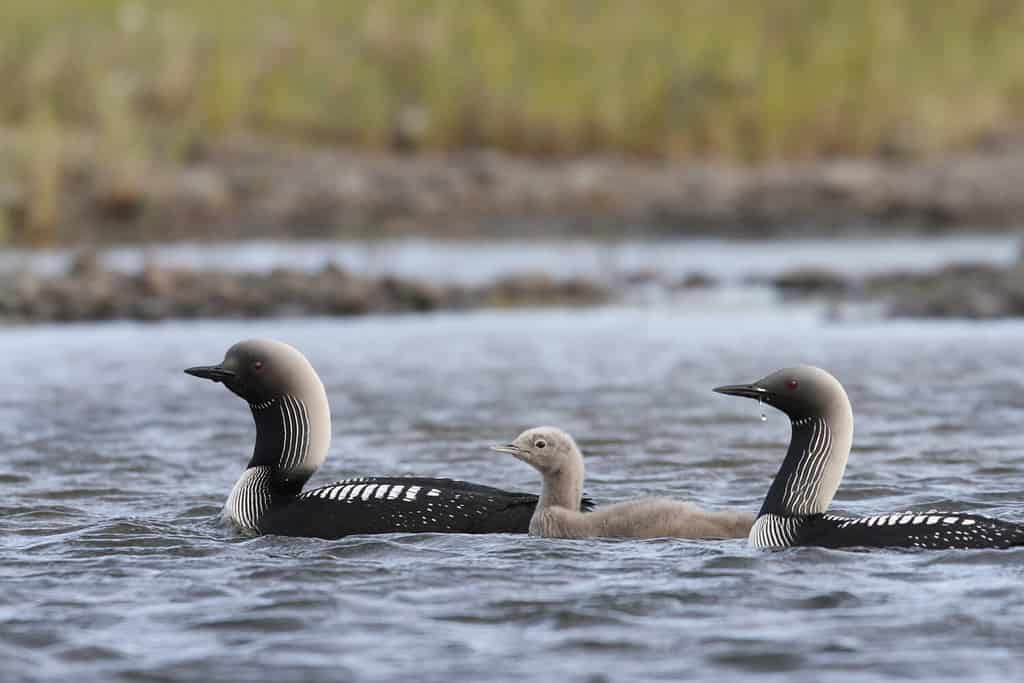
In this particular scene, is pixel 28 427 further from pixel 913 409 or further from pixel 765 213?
pixel 765 213

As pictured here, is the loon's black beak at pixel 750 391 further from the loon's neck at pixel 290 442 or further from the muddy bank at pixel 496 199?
the muddy bank at pixel 496 199

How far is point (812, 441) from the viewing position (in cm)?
859

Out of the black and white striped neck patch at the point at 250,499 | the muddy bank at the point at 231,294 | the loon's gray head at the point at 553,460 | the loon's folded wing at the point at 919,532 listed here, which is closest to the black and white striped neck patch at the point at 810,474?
the loon's folded wing at the point at 919,532

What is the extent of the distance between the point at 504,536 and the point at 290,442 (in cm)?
115

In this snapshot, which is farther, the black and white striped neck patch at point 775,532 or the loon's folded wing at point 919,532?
the black and white striped neck patch at point 775,532

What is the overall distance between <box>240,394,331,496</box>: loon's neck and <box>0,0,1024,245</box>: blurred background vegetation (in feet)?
73.9

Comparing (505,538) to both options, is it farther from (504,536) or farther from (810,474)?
(810,474)

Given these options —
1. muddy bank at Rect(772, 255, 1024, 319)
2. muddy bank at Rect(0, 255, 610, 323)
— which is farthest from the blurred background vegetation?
muddy bank at Rect(772, 255, 1024, 319)

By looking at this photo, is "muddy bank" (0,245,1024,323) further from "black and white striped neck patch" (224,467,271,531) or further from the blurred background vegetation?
"black and white striped neck patch" (224,467,271,531)

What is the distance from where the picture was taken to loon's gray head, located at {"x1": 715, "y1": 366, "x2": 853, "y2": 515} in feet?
28.1

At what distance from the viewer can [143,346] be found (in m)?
19.2

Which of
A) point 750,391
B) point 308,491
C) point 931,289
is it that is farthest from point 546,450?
point 931,289

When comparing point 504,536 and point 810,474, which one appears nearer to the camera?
point 810,474

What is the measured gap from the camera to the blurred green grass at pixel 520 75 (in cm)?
3444
